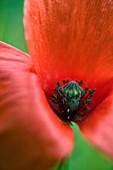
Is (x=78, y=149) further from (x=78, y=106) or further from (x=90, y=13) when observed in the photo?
(x=90, y=13)

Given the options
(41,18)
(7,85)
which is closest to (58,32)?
(41,18)

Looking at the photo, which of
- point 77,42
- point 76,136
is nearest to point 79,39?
point 77,42

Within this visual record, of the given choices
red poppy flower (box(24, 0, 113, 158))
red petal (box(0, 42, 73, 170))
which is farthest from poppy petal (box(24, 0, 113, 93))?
red petal (box(0, 42, 73, 170))

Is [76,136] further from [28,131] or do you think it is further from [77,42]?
[28,131]

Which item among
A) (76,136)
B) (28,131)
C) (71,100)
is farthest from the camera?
(76,136)

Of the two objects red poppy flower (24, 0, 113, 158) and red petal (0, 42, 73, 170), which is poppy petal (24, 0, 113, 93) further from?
red petal (0, 42, 73, 170)
